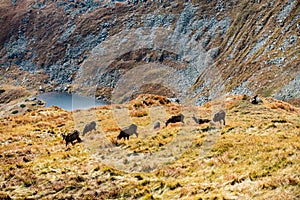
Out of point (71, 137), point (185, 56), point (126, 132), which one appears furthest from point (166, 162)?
point (185, 56)

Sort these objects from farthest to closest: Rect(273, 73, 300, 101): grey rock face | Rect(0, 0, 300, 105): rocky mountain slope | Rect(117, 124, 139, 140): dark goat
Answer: Rect(0, 0, 300, 105): rocky mountain slope, Rect(273, 73, 300, 101): grey rock face, Rect(117, 124, 139, 140): dark goat

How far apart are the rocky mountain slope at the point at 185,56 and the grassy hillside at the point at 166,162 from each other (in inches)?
3351

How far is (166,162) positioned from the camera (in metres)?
17.0

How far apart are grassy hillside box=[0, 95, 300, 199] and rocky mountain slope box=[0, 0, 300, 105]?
85.1 m

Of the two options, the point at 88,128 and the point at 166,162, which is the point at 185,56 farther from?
the point at 166,162

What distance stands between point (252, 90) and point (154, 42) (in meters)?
81.4

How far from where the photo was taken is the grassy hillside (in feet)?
41.1

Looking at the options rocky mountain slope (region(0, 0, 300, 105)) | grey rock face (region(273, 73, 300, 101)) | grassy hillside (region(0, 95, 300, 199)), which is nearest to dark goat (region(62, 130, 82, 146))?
grassy hillside (region(0, 95, 300, 199))

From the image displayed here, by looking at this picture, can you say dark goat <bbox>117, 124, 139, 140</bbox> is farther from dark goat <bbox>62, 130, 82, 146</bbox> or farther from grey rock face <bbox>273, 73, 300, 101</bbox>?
grey rock face <bbox>273, 73, 300, 101</bbox>

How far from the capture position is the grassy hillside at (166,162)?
12.5 meters

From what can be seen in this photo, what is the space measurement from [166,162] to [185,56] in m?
148

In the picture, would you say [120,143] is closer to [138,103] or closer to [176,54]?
[138,103]

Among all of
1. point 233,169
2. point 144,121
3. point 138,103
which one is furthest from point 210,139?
point 138,103

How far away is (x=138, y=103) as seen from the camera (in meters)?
38.7
